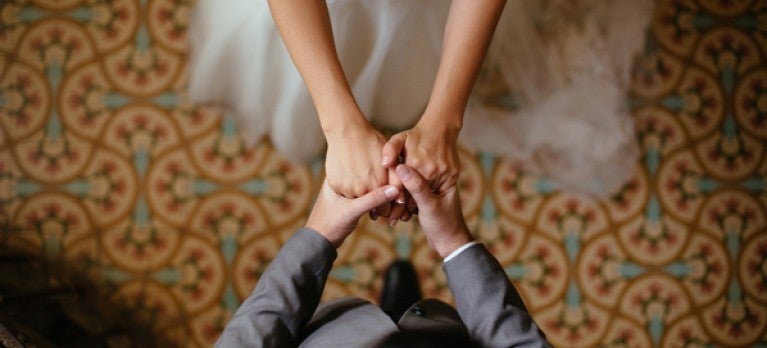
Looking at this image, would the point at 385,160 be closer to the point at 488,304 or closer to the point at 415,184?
the point at 415,184

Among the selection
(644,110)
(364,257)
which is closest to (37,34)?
(364,257)

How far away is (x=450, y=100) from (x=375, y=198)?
0.17 metres

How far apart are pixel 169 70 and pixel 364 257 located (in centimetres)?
53

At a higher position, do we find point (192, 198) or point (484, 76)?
point (484, 76)

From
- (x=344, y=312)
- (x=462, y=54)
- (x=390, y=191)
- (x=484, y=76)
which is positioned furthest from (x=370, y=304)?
(x=484, y=76)

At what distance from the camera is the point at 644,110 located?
49.9 inches

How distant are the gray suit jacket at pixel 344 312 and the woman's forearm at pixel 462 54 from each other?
0.67ft

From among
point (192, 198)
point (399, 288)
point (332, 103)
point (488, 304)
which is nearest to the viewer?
point (488, 304)

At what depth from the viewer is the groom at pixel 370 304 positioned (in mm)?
660

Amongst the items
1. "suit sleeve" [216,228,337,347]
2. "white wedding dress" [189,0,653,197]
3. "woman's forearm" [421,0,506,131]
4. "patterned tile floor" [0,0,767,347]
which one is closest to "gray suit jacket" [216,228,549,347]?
"suit sleeve" [216,228,337,347]

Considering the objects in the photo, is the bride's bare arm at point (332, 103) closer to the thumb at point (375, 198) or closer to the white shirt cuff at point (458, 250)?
the thumb at point (375, 198)

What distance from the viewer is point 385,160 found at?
74 centimetres

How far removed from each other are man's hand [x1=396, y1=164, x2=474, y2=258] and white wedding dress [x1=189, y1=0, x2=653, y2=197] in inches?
14.0

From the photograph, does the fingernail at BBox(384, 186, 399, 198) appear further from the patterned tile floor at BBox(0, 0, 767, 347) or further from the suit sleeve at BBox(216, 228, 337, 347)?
the patterned tile floor at BBox(0, 0, 767, 347)
